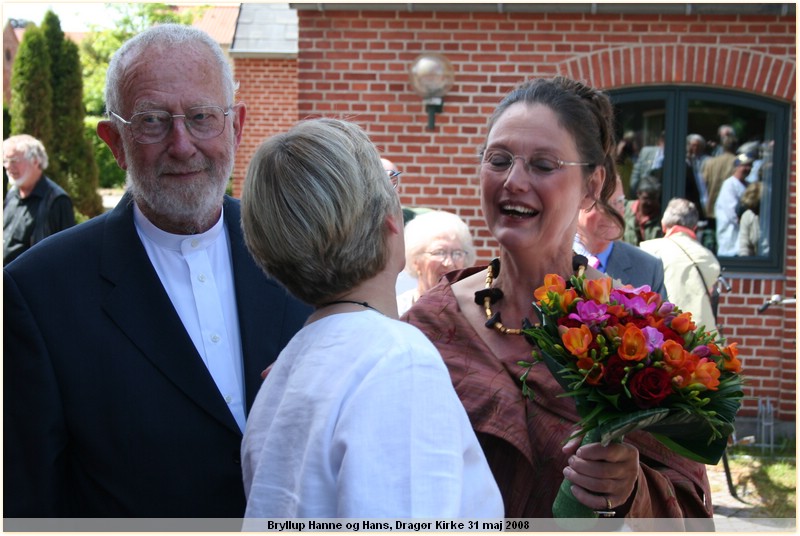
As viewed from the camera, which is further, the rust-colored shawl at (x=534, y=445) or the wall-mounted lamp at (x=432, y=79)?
the wall-mounted lamp at (x=432, y=79)

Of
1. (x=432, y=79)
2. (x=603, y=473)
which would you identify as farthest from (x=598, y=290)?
(x=432, y=79)

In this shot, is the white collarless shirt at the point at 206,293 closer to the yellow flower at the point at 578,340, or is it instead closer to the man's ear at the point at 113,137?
the man's ear at the point at 113,137

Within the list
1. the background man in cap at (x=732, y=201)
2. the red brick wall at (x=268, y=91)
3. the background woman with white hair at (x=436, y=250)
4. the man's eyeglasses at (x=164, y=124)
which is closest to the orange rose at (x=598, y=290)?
the man's eyeglasses at (x=164, y=124)

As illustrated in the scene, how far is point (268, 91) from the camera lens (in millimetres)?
19516

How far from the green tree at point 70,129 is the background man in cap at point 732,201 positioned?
20049mm

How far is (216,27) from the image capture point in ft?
174

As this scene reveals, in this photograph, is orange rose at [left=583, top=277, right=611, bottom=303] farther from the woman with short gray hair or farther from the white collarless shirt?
the white collarless shirt

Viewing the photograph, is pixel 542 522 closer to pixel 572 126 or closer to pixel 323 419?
pixel 323 419

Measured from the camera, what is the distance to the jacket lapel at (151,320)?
2438mm

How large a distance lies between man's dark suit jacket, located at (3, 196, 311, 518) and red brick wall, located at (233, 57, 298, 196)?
17.0 meters

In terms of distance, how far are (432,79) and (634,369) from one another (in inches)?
238

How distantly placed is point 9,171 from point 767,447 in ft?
25.7

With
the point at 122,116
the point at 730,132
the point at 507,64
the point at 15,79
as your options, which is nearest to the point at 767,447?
the point at 730,132

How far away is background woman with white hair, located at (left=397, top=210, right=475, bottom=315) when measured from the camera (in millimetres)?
4969
